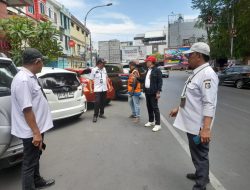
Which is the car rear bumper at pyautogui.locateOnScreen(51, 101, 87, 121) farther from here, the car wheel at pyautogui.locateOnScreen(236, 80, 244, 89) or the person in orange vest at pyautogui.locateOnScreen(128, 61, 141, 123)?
the car wheel at pyautogui.locateOnScreen(236, 80, 244, 89)

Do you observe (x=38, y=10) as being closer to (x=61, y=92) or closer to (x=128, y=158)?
(x=61, y=92)

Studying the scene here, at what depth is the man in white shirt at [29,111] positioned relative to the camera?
10.4ft

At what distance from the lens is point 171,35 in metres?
92.9

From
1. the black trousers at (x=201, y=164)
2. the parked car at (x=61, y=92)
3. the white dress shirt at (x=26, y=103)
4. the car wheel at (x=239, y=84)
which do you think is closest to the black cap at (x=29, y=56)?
the white dress shirt at (x=26, y=103)

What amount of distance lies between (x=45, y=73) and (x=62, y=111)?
1.09 m

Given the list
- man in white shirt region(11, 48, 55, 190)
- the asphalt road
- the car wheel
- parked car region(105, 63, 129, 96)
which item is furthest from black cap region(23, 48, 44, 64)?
the car wheel

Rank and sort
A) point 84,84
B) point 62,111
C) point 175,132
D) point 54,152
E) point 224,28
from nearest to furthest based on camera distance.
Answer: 1. point 54,152
2. point 175,132
3. point 62,111
4. point 84,84
5. point 224,28

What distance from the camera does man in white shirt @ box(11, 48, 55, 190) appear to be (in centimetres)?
316

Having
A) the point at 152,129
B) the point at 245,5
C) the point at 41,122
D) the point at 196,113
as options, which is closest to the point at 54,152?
the point at 41,122

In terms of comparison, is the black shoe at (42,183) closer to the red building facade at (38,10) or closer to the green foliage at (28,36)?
the green foliage at (28,36)

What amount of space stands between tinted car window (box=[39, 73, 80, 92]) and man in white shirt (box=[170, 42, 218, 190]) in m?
4.39

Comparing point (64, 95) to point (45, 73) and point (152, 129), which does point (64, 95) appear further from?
point (152, 129)

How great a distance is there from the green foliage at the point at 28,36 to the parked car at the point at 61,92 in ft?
22.4

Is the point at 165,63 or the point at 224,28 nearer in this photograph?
the point at 224,28
